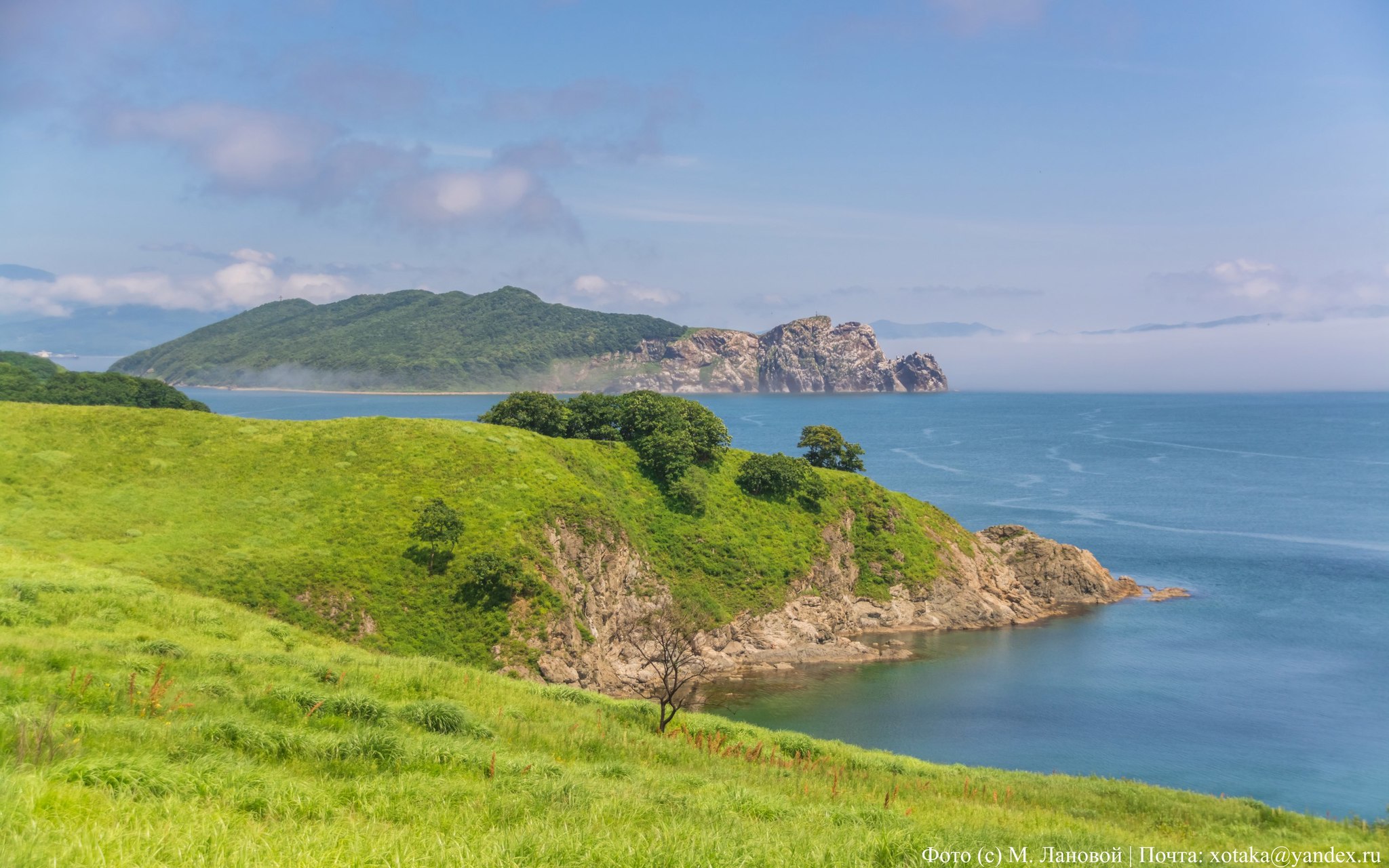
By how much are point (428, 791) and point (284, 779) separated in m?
2.47

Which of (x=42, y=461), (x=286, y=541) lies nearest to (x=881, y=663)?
(x=286, y=541)

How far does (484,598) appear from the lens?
182ft

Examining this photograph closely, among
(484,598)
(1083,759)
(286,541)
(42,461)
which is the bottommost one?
(1083,759)

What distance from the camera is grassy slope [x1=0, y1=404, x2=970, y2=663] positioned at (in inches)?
2034

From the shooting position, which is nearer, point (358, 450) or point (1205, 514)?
point (358, 450)

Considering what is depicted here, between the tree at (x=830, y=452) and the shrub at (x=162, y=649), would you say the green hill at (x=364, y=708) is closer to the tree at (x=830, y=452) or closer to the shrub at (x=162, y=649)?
the shrub at (x=162, y=649)

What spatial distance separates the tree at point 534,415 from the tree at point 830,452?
32131 millimetres

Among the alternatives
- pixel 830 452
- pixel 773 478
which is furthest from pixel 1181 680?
pixel 830 452

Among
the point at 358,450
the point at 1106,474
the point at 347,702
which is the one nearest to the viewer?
the point at 347,702

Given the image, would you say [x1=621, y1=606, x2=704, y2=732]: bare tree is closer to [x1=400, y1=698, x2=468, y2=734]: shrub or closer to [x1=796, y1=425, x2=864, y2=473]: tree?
[x1=400, y1=698, x2=468, y2=734]: shrub

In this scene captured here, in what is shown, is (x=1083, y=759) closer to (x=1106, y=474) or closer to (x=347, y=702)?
(x=347, y=702)

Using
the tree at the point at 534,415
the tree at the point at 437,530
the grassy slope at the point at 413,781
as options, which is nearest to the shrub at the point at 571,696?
the grassy slope at the point at 413,781

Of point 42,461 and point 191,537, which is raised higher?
point 42,461

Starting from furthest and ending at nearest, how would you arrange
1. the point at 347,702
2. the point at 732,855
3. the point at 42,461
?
1. the point at 42,461
2. the point at 347,702
3. the point at 732,855
